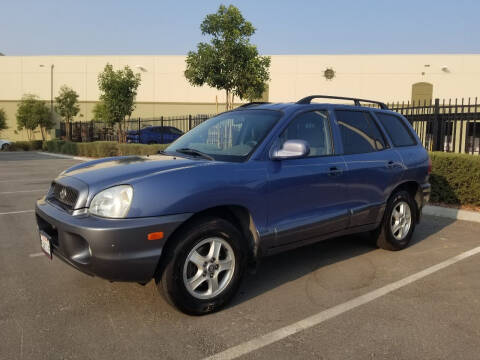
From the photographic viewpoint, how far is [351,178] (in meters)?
4.41

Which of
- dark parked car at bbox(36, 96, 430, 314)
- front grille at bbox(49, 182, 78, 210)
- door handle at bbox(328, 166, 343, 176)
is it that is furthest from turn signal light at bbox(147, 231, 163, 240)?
door handle at bbox(328, 166, 343, 176)

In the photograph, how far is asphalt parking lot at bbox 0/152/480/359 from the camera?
2877 mm

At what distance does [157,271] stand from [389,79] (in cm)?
4069

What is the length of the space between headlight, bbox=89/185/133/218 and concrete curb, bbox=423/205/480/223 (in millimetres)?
6248

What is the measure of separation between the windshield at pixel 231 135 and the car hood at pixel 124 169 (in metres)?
0.34

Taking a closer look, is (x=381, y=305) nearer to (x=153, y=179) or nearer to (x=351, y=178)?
(x=351, y=178)

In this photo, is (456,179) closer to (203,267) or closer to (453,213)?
(453,213)

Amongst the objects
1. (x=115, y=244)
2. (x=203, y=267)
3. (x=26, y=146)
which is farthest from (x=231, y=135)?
(x=26, y=146)

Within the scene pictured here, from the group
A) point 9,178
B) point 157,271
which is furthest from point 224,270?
point 9,178

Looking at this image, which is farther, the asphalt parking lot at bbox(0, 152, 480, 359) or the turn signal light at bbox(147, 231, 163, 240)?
the turn signal light at bbox(147, 231, 163, 240)

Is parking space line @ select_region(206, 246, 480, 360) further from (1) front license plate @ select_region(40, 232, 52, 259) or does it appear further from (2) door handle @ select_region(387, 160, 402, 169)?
(1) front license plate @ select_region(40, 232, 52, 259)

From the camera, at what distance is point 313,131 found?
4.30 metres

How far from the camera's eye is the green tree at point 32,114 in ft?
126

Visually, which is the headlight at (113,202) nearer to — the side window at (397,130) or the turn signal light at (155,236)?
the turn signal light at (155,236)
